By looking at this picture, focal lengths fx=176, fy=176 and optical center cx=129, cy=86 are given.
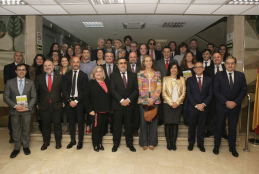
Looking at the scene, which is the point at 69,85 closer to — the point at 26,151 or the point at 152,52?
the point at 26,151

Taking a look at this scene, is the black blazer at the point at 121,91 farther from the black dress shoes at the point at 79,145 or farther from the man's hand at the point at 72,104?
the black dress shoes at the point at 79,145

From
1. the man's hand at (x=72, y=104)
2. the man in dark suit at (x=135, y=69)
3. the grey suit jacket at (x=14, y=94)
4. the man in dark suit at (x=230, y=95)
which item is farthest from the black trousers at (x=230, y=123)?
the grey suit jacket at (x=14, y=94)

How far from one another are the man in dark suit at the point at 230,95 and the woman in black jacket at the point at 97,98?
6.78 ft

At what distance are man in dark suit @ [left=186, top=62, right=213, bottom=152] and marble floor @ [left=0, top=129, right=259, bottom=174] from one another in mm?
434

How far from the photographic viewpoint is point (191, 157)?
10.4 feet

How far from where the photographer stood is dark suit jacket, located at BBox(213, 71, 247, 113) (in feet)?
10.6

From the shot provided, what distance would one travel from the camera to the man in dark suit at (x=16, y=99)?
3188mm

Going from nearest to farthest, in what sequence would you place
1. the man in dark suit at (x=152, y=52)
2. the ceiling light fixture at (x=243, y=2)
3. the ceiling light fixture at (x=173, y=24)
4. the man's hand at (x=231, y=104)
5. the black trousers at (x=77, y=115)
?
the man's hand at (x=231, y=104) < the black trousers at (x=77, y=115) < the ceiling light fixture at (x=243, y=2) < the man in dark suit at (x=152, y=52) < the ceiling light fixture at (x=173, y=24)

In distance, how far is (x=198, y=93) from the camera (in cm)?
334

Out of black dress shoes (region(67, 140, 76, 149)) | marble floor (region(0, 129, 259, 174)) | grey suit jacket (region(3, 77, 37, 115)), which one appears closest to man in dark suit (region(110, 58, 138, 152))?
marble floor (region(0, 129, 259, 174))

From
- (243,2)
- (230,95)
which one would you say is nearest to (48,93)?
(230,95)

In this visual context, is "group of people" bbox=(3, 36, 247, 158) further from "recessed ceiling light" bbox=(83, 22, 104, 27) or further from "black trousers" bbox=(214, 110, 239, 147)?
"recessed ceiling light" bbox=(83, 22, 104, 27)

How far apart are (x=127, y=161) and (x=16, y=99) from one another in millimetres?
2268

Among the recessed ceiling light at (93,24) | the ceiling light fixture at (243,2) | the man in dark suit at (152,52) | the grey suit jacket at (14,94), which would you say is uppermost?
the recessed ceiling light at (93,24)
